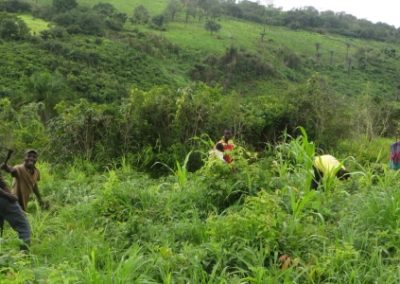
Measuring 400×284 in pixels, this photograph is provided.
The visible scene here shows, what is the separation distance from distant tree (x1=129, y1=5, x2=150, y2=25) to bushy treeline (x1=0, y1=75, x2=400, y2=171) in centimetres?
7093

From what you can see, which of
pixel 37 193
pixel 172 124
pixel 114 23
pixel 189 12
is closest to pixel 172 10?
pixel 189 12

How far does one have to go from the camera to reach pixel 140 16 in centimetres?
8131

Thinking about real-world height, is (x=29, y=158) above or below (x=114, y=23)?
below

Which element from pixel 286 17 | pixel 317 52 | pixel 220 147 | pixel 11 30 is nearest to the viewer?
pixel 220 147

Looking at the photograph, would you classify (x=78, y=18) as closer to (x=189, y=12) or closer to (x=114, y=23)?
(x=114, y=23)

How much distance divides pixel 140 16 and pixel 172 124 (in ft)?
246

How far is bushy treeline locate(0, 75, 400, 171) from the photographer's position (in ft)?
32.0

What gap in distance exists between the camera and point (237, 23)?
9344 centimetres

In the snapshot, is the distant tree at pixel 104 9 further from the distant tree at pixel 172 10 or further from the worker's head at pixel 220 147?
the worker's head at pixel 220 147

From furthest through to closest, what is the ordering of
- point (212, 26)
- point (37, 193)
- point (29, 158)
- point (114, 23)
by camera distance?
point (212, 26) < point (114, 23) < point (37, 193) < point (29, 158)

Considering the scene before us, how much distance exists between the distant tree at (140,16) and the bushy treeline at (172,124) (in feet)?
233

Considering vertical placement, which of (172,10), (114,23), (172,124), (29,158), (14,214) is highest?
(172,10)

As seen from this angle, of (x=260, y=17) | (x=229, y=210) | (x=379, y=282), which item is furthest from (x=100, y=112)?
(x=260, y=17)

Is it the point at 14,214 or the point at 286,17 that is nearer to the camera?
the point at 14,214
